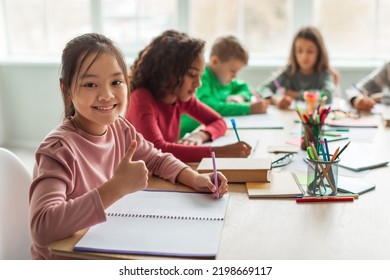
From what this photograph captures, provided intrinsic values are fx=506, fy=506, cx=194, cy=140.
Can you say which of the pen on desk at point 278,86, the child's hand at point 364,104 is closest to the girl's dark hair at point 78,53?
the child's hand at point 364,104

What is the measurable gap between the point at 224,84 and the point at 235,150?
3.35 ft

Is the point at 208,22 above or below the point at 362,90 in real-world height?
above

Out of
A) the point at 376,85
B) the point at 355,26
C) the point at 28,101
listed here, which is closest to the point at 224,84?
the point at 376,85

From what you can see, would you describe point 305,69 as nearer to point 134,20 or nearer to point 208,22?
point 208,22

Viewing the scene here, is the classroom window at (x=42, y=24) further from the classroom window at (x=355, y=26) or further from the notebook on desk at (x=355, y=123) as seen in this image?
the notebook on desk at (x=355, y=123)

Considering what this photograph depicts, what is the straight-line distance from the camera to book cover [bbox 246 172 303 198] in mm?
1208

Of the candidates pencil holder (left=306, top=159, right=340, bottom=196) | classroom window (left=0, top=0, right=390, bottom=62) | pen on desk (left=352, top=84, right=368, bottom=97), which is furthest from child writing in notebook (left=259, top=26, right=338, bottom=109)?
pencil holder (left=306, top=159, right=340, bottom=196)

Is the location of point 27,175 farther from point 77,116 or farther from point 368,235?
point 368,235

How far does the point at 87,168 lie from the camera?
3.98ft

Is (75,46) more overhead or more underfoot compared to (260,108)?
more overhead

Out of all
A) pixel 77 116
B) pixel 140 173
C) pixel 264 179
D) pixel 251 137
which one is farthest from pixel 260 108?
pixel 140 173

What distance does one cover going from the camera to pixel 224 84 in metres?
2.55

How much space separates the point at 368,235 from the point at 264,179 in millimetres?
373

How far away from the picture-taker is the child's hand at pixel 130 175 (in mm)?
1014
